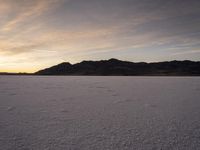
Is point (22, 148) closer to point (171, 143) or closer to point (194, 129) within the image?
point (171, 143)

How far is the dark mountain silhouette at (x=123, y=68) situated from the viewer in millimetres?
101856

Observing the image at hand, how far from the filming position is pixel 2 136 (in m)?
2.75

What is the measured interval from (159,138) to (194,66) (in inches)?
4286

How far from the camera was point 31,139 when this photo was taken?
2645 millimetres

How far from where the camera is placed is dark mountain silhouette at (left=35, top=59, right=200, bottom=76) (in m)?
102

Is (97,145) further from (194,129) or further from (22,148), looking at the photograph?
(194,129)

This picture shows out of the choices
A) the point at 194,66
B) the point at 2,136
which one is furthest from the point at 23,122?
the point at 194,66

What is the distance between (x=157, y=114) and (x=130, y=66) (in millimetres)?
113636

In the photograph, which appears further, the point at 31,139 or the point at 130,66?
the point at 130,66

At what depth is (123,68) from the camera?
113 meters

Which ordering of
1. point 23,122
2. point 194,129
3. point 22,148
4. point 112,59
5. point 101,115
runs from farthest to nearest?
point 112,59, point 101,115, point 23,122, point 194,129, point 22,148

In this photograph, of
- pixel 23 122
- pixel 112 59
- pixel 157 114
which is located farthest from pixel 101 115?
pixel 112 59

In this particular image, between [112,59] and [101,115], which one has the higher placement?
[112,59]

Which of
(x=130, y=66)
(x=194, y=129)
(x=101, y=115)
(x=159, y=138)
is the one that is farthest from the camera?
(x=130, y=66)
